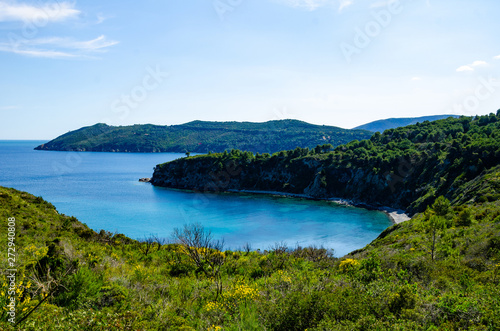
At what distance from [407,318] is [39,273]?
11706mm

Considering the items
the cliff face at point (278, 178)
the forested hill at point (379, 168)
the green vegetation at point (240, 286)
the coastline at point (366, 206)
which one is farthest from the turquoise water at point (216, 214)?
the green vegetation at point (240, 286)

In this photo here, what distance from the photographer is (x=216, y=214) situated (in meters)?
77.6

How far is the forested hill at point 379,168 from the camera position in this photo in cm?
6819

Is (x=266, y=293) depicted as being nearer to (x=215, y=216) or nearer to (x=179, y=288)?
(x=179, y=288)

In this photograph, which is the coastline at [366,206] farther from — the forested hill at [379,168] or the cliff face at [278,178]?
the cliff face at [278,178]

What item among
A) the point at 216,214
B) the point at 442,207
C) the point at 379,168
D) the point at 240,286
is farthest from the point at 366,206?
the point at 240,286

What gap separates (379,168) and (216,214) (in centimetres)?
5372

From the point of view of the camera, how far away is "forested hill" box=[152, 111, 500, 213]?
224 ft

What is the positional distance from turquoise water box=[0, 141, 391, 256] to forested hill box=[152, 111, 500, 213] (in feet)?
36.2

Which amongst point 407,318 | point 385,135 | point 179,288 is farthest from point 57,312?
point 385,135

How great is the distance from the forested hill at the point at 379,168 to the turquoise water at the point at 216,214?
434 inches

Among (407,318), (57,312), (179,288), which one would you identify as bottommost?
(179,288)

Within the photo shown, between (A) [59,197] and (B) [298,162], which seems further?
(B) [298,162]

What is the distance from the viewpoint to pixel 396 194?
282 ft
